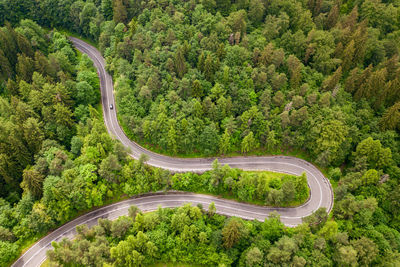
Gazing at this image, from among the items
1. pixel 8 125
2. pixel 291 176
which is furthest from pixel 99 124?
pixel 291 176

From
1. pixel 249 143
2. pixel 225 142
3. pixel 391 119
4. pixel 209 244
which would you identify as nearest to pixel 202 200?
pixel 209 244

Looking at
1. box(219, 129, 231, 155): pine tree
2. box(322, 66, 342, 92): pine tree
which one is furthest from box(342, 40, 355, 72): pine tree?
box(219, 129, 231, 155): pine tree

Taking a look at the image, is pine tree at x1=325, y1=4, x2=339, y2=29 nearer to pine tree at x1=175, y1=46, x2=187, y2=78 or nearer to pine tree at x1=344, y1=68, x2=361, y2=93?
pine tree at x1=344, y1=68, x2=361, y2=93

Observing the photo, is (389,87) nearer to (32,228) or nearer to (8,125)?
(32,228)

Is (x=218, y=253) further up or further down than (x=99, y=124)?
further down

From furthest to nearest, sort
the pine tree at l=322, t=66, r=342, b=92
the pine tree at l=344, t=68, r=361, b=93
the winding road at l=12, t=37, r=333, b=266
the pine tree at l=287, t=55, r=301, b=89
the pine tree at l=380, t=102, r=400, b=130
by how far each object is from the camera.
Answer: the pine tree at l=344, t=68, r=361, b=93, the pine tree at l=287, t=55, r=301, b=89, the pine tree at l=322, t=66, r=342, b=92, the pine tree at l=380, t=102, r=400, b=130, the winding road at l=12, t=37, r=333, b=266

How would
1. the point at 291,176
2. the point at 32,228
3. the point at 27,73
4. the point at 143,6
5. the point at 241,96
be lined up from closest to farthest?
the point at 32,228
the point at 291,176
the point at 241,96
the point at 27,73
the point at 143,6
